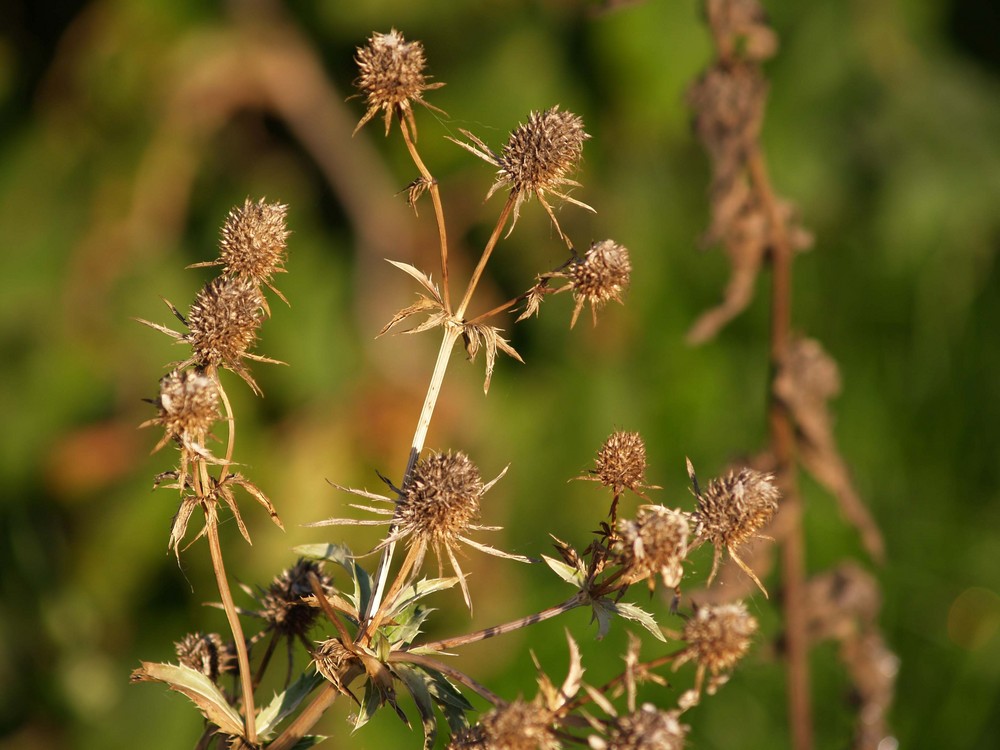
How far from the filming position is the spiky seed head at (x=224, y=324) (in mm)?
779

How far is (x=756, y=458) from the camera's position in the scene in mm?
1332

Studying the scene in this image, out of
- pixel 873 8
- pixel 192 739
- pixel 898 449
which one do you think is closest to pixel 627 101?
pixel 873 8

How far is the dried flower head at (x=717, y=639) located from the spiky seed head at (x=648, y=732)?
6 cm

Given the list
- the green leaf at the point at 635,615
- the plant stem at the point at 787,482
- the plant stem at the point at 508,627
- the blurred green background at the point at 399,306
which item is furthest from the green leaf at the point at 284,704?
the blurred green background at the point at 399,306

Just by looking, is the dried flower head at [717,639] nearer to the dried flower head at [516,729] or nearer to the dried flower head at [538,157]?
the dried flower head at [516,729]

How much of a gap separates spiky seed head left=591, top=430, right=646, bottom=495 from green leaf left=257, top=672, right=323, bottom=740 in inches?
10.2

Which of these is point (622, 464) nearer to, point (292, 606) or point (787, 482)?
point (292, 606)

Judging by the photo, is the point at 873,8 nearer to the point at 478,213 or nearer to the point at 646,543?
the point at 478,213

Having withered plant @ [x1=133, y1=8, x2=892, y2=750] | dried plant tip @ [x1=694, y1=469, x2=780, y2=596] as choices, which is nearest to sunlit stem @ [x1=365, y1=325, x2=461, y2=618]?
withered plant @ [x1=133, y1=8, x2=892, y2=750]

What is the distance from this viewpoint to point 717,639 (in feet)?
2.44

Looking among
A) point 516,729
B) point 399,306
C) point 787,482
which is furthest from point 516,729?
point 399,306

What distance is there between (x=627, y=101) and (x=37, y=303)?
62.7 inches

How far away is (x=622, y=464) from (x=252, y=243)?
32 cm

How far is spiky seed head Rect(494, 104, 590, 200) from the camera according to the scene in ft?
2.68
